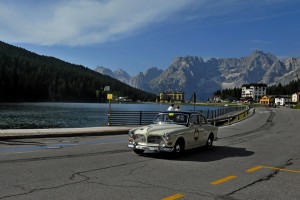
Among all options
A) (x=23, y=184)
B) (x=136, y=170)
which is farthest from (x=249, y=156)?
(x=23, y=184)

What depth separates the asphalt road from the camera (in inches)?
307

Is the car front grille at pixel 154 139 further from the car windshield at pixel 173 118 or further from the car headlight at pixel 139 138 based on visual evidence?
the car windshield at pixel 173 118

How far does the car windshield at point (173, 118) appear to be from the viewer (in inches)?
573

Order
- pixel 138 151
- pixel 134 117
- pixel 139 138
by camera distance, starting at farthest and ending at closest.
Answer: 1. pixel 134 117
2. pixel 138 151
3. pixel 139 138

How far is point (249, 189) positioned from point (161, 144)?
4669 millimetres

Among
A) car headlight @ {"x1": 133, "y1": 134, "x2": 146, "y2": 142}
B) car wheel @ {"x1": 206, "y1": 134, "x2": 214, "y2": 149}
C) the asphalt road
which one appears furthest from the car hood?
car wheel @ {"x1": 206, "y1": 134, "x2": 214, "y2": 149}

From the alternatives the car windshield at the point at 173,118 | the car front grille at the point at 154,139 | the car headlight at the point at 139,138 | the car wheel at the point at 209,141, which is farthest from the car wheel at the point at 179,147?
the car wheel at the point at 209,141

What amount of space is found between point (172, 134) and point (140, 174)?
3.42m

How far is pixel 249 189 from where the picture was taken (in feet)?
28.2

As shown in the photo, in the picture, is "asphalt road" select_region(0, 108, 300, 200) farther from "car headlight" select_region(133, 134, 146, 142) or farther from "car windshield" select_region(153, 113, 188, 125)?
"car windshield" select_region(153, 113, 188, 125)

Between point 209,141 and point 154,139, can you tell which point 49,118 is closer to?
point 209,141

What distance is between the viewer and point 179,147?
13.5 meters

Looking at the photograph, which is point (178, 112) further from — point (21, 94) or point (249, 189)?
point (21, 94)

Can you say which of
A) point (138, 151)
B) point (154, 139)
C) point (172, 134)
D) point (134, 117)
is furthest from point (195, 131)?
point (134, 117)
